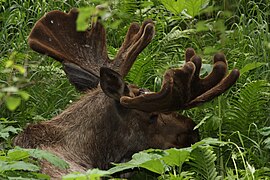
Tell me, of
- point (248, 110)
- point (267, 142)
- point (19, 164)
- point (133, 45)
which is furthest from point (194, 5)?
point (19, 164)

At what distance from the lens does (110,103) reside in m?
6.91

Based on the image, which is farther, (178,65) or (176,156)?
(178,65)

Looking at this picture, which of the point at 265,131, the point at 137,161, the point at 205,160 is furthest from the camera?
the point at 265,131

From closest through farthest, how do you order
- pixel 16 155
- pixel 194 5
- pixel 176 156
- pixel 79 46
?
pixel 16 155, pixel 176 156, pixel 79 46, pixel 194 5

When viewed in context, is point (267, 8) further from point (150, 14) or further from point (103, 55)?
point (103, 55)

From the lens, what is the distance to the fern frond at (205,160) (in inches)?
239

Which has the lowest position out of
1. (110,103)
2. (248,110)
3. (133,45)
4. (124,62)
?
(248,110)

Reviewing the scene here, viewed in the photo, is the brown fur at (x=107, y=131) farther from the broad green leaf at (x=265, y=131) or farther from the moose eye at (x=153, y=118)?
the broad green leaf at (x=265, y=131)

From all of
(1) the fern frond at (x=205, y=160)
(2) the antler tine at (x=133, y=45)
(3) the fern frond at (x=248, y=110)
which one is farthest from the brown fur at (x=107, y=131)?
(1) the fern frond at (x=205, y=160)

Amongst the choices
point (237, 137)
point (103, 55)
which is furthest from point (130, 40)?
point (237, 137)

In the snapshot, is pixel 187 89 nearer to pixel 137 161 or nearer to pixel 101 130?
pixel 101 130

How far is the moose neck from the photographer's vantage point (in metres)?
6.80

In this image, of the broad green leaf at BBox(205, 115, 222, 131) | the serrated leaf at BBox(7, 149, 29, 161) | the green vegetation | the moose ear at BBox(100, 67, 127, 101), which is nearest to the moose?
the moose ear at BBox(100, 67, 127, 101)

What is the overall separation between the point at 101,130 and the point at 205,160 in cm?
106
